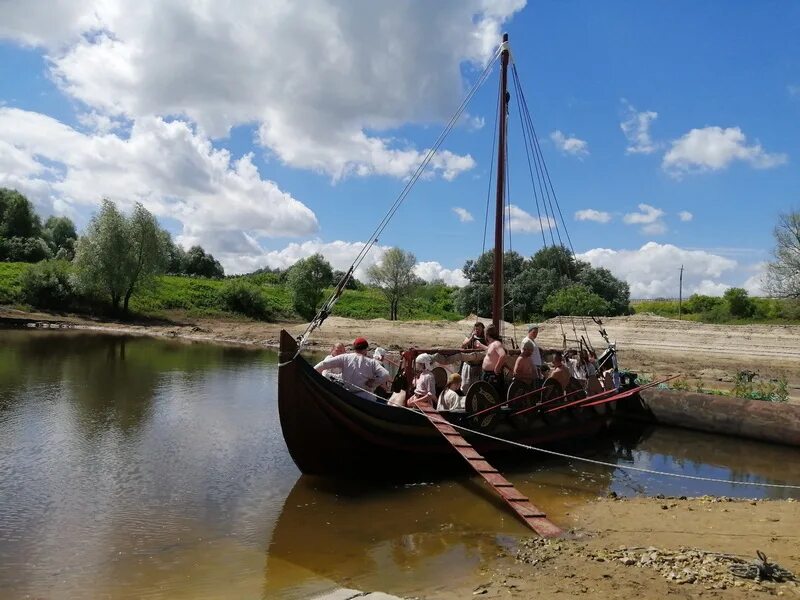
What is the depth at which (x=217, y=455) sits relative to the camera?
1204 cm

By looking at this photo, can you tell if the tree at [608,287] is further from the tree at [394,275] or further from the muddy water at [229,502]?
the muddy water at [229,502]

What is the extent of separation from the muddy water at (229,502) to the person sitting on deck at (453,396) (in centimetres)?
140

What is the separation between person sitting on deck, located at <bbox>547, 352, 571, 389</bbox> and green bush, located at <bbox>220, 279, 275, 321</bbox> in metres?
44.1

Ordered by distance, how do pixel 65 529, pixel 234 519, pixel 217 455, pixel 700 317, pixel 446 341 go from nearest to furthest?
pixel 65 529
pixel 234 519
pixel 217 455
pixel 446 341
pixel 700 317

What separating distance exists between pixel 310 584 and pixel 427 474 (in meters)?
4.48

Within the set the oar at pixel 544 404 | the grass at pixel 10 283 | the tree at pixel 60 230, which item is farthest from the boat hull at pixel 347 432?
the tree at pixel 60 230

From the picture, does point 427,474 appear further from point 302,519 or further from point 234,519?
point 234,519

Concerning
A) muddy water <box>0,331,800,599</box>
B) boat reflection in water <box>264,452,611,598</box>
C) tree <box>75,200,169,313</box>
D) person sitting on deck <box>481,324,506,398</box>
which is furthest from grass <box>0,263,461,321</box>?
boat reflection in water <box>264,452,611,598</box>

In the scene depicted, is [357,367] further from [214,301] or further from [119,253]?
[214,301]

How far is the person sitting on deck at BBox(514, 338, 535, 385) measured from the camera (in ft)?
40.4

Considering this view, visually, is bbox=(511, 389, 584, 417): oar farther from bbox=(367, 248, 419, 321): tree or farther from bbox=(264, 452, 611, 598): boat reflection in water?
bbox=(367, 248, 419, 321): tree

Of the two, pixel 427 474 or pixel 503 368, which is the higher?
pixel 503 368

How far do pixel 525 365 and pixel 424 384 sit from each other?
8.66 feet

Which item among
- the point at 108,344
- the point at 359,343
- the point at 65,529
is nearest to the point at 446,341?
the point at 108,344
